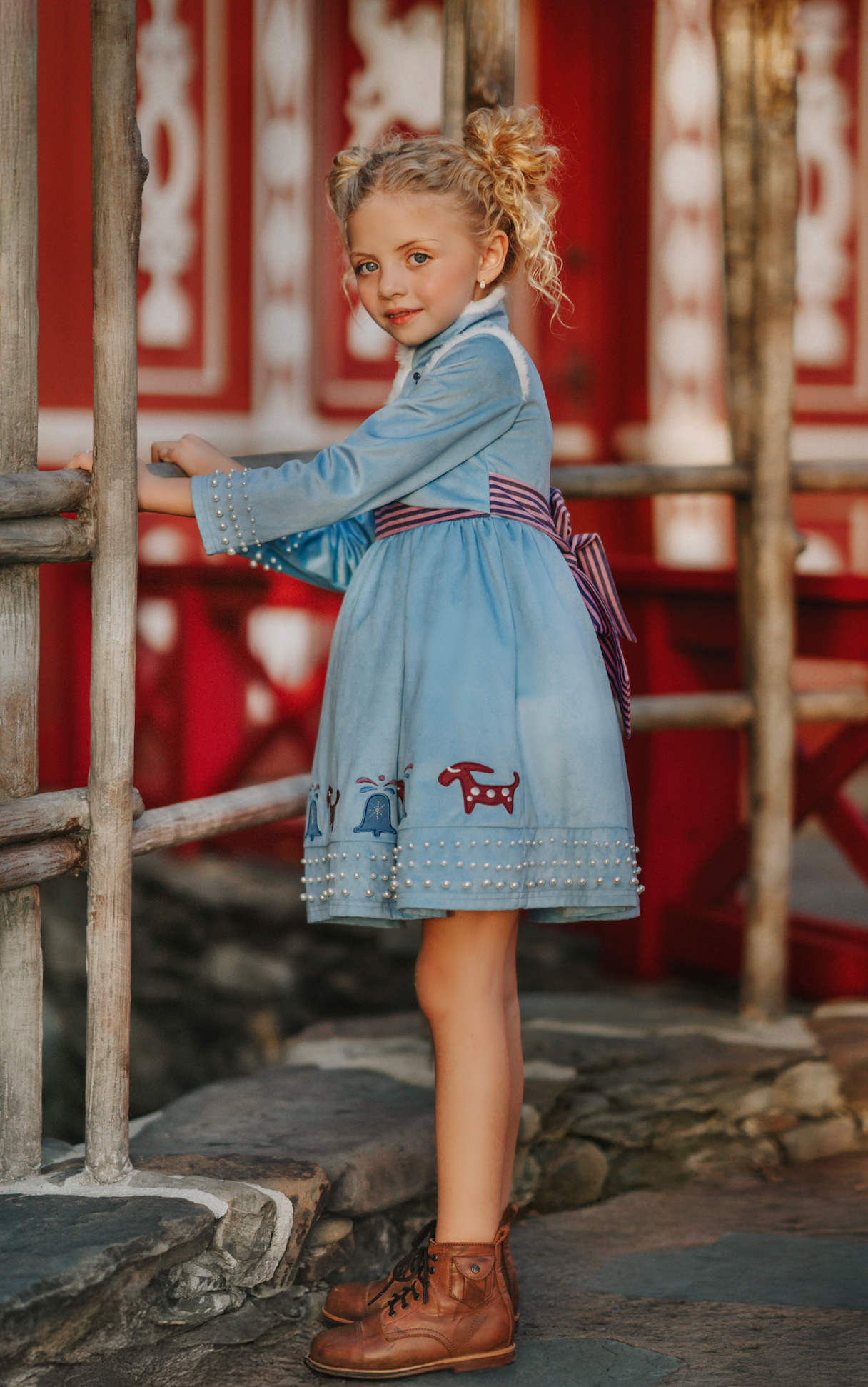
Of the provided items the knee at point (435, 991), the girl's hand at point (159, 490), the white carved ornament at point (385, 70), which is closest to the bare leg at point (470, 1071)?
the knee at point (435, 991)

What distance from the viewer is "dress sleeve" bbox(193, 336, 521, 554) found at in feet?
6.25

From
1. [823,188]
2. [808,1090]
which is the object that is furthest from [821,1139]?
[823,188]

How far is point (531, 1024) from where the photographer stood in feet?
9.82

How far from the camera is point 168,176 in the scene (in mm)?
5312

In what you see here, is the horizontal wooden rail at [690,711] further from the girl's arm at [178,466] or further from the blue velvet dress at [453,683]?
the girl's arm at [178,466]

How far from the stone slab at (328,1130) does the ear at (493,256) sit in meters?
1.24

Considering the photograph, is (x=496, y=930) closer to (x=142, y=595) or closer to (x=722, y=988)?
(x=722, y=988)

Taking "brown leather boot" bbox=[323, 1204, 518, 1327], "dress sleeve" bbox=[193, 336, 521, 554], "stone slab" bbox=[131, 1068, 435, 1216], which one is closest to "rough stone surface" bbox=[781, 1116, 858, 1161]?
"stone slab" bbox=[131, 1068, 435, 1216]

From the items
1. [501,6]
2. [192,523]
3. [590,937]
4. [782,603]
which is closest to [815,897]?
[590,937]

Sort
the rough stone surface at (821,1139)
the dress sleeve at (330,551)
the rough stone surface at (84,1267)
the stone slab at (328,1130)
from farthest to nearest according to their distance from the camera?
the rough stone surface at (821,1139), the stone slab at (328,1130), the dress sleeve at (330,551), the rough stone surface at (84,1267)

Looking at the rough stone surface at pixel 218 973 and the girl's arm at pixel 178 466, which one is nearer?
the girl's arm at pixel 178 466

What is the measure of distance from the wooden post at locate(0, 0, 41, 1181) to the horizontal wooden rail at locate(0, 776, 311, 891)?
0.06m

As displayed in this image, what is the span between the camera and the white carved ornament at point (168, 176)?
5234 millimetres

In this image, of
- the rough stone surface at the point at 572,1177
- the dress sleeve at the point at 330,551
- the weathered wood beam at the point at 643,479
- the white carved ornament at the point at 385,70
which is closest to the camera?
the dress sleeve at the point at 330,551
